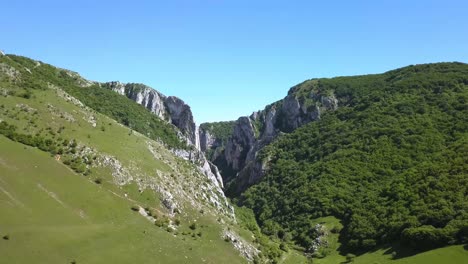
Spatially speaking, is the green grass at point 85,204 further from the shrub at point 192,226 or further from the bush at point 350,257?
the bush at point 350,257

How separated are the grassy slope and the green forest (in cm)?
5013

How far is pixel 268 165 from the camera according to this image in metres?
192

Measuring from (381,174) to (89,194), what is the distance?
102 meters

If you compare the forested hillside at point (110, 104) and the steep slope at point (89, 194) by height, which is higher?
the forested hillside at point (110, 104)

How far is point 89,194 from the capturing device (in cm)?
6562

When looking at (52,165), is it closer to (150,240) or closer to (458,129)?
(150,240)

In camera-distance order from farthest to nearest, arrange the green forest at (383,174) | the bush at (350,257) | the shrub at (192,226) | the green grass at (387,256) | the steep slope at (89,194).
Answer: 1. the green forest at (383,174)
2. the bush at (350,257)
3. the green grass at (387,256)
4. the shrub at (192,226)
5. the steep slope at (89,194)

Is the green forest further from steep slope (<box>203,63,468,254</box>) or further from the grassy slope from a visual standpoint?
the grassy slope

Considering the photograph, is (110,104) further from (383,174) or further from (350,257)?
(350,257)

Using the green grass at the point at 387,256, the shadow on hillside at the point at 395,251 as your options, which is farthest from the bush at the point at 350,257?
the shadow on hillside at the point at 395,251

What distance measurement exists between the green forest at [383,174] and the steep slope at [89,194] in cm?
3934

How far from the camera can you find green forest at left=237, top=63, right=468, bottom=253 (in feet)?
326

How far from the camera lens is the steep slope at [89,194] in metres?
53.9

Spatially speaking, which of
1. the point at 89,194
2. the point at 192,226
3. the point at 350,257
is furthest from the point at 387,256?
the point at 89,194
